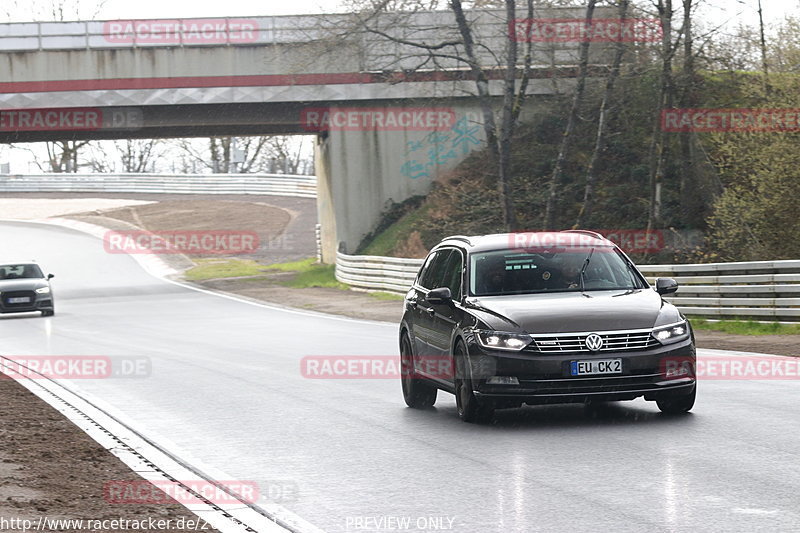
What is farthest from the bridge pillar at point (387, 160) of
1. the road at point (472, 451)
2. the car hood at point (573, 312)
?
the car hood at point (573, 312)

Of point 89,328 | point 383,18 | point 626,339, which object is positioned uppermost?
point 383,18

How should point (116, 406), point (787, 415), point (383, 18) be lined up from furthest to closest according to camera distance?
point (383, 18)
point (116, 406)
point (787, 415)

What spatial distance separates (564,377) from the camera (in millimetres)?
10148

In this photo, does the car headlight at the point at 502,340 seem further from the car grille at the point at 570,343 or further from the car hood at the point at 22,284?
the car hood at the point at 22,284

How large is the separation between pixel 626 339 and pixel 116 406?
5.52 m

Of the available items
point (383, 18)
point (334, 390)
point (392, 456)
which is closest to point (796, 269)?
point (334, 390)

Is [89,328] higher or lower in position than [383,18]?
lower

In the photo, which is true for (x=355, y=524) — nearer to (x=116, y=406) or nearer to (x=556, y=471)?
(x=556, y=471)

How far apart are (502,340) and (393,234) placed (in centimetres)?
3406

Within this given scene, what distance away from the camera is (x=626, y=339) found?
1025 cm

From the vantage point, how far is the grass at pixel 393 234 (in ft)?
143
